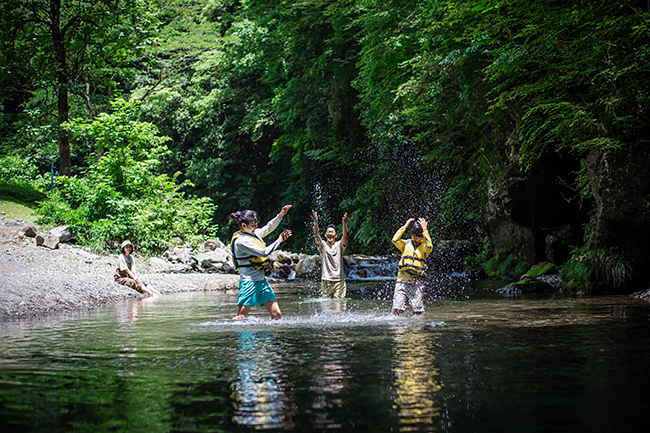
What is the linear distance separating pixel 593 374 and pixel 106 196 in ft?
61.1

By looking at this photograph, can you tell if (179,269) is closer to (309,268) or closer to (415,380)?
(309,268)

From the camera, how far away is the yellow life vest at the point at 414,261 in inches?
364

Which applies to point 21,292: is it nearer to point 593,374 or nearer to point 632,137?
point 593,374

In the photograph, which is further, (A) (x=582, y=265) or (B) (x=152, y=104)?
(B) (x=152, y=104)

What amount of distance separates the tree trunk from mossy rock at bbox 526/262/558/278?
20.3 m

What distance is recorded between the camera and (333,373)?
5230 millimetres

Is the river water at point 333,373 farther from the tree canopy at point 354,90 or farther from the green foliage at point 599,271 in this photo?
the tree canopy at point 354,90

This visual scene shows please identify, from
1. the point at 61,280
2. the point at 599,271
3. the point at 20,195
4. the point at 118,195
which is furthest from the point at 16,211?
the point at 599,271

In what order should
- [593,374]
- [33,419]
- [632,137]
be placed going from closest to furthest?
[33,419]
[593,374]
[632,137]

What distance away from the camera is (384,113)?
71.6ft

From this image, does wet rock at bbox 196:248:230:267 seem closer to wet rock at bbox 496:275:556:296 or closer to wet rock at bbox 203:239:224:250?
wet rock at bbox 203:239:224:250

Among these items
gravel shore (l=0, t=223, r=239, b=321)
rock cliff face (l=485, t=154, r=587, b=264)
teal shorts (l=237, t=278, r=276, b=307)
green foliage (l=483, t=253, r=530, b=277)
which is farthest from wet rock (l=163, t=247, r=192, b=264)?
teal shorts (l=237, t=278, r=276, b=307)

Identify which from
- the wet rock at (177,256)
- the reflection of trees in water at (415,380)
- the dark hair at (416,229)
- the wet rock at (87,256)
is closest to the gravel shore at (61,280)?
the wet rock at (87,256)

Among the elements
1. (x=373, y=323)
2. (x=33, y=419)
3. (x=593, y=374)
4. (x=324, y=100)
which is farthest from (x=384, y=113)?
(x=33, y=419)
